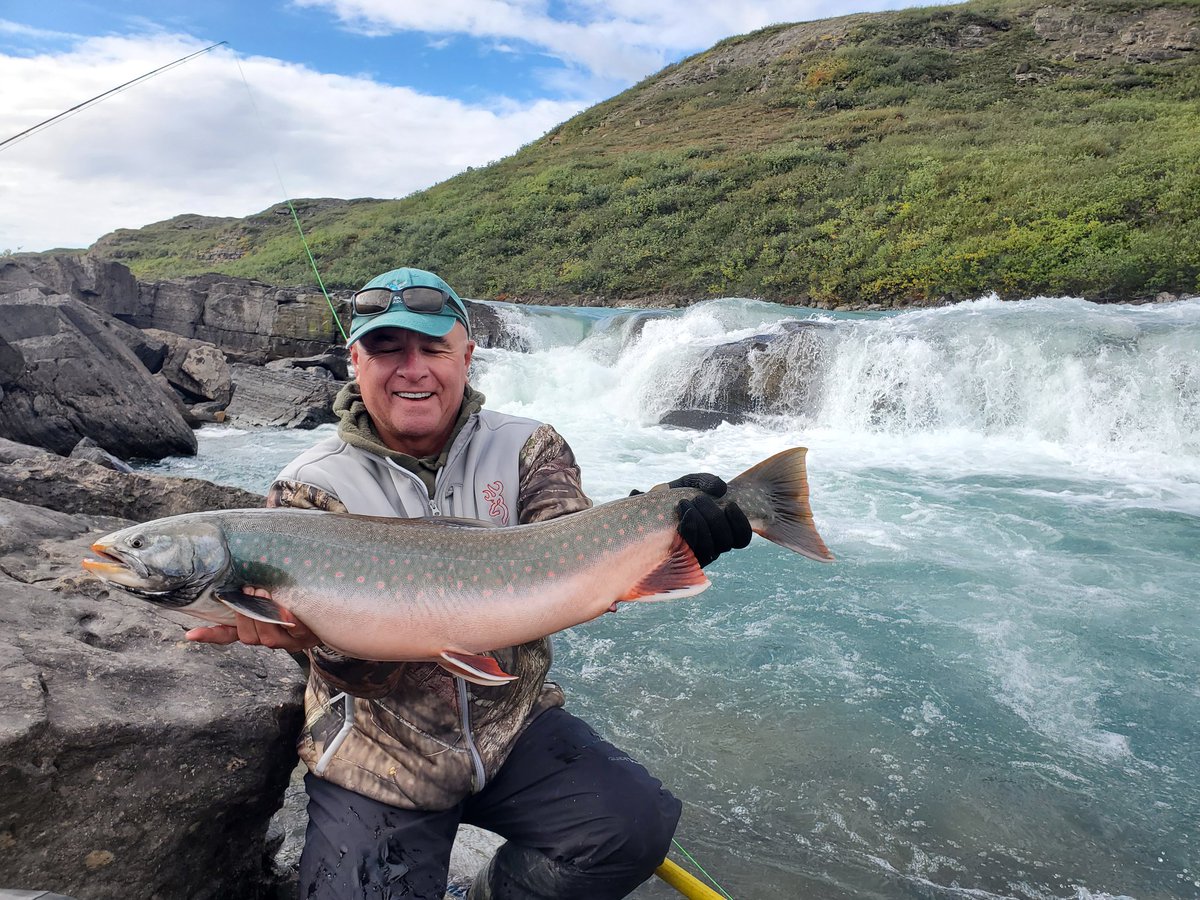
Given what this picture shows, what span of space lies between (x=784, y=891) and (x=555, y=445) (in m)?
2.33

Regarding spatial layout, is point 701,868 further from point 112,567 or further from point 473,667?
point 112,567

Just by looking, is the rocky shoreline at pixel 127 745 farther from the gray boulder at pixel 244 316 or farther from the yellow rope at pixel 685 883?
the gray boulder at pixel 244 316

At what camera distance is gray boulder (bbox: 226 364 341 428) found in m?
17.5

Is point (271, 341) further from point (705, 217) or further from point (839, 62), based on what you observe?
point (839, 62)

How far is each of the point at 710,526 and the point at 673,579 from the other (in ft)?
0.72

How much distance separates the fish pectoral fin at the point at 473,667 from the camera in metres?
2.43

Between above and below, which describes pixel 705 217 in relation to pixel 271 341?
above

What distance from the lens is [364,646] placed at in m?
2.50

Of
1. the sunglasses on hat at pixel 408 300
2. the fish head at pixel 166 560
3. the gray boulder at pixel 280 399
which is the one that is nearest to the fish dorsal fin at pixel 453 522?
the fish head at pixel 166 560

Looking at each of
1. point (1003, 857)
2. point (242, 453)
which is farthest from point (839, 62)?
point (1003, 857)

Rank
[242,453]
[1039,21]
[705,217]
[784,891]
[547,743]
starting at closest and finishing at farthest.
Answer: [547,743] < [784,891] < [242,453] < [705,217] < [1039,21]

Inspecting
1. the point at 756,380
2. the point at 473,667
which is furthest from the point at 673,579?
the point at 756,380

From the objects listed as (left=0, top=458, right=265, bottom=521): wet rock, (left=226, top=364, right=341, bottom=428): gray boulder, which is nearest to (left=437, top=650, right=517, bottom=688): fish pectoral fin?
(left=0, top=458, right=265, bottom=521): wet rock

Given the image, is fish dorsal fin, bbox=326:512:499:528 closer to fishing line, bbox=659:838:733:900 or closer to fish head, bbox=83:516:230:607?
fish head, bbox=83:516:230:607
